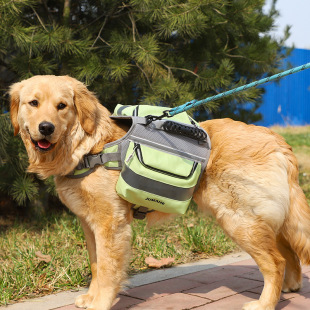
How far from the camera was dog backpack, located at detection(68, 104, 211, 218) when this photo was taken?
3.02m

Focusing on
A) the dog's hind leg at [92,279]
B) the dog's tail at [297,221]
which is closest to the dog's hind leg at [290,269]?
the dog's tail at [297,221]

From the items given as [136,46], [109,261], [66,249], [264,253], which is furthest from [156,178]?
[136,46]

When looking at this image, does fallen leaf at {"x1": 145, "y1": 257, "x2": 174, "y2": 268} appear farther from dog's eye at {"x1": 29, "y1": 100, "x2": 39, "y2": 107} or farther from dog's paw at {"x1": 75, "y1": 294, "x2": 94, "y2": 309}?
dog's eye at {"x1": 29, "y1": 100, "x2": 39, "y2": 107}

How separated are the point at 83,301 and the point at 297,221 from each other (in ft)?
5.44

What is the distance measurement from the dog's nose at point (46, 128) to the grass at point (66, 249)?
1.30 metres

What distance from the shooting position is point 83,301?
3148mm

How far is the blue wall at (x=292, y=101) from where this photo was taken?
16125mm

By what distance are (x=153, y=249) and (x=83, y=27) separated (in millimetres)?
2892

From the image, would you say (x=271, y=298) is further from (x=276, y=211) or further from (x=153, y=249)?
(x=153, y=249)

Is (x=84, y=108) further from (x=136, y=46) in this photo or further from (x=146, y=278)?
(x=136, y=46)

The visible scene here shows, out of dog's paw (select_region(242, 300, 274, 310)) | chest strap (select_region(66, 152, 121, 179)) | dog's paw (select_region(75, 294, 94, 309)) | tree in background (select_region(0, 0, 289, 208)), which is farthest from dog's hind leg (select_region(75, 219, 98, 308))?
tree in background (select_region(0, 0, 289, 208))

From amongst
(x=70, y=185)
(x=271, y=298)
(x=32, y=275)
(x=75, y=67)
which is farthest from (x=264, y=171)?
(x=75, y=67)

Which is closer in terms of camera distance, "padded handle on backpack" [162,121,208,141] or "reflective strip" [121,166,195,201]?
"reflective strip" [121,166,195,201]

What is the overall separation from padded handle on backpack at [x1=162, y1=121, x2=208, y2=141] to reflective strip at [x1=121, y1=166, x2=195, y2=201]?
0.38m
